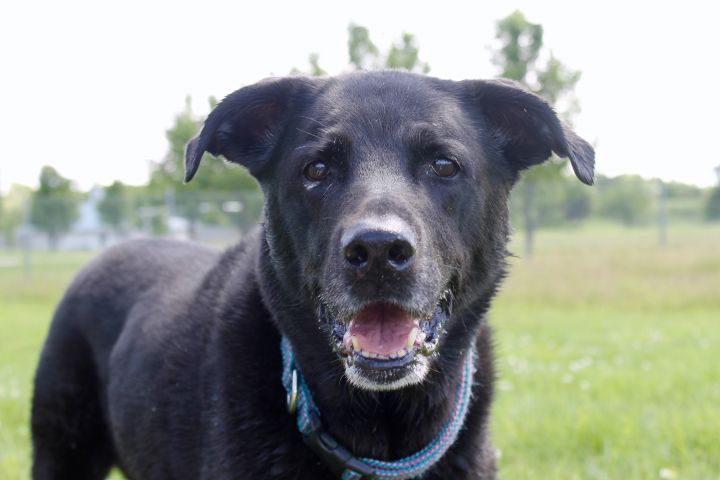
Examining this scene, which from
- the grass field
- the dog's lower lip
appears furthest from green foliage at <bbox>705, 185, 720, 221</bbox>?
the dog's lower lip

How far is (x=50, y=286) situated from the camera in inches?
681

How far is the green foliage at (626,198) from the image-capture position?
19.7 m

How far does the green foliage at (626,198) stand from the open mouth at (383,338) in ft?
60.0

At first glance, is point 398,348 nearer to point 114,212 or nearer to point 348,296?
point 348,296

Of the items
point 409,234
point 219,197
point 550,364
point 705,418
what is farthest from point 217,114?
point 219,197

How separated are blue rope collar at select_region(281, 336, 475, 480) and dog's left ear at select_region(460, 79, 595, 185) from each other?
3.27 ft

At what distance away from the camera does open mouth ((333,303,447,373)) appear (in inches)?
87.0

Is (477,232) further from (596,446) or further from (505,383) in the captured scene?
(505,383)

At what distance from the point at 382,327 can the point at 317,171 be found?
59cm

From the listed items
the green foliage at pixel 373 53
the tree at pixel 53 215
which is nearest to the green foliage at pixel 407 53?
the green foliage at pixel 373 53

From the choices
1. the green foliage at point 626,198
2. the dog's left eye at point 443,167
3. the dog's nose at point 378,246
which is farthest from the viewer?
the green foliage at point 626,198

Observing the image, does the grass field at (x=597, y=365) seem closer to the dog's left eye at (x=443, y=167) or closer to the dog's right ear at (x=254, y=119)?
the dog's left eye at (x=443, y=167)

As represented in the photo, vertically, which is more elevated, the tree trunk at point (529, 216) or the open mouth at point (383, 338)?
the open mouth at point (383, 338)

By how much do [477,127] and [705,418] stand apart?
274 cm
